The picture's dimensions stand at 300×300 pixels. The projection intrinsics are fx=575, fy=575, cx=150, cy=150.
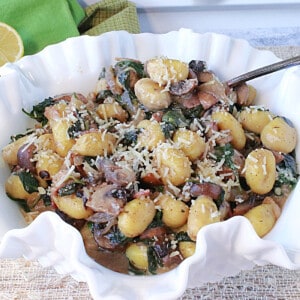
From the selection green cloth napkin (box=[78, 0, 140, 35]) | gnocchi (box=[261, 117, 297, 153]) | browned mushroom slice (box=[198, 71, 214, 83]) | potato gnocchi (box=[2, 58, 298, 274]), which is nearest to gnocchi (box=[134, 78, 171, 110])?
potato gnocchi (box=[2, 58, 298, 274])

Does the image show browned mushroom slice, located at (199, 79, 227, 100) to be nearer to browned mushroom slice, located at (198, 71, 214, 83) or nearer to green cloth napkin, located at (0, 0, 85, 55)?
browned mushroom slice, located at (198, 71, 214, 83)

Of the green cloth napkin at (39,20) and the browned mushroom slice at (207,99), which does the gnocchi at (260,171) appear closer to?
the browned mushroom slice at (207,99)

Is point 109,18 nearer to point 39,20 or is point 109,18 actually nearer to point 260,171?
point 39,20

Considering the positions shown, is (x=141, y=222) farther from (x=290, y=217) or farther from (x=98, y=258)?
(x=290, y=217)

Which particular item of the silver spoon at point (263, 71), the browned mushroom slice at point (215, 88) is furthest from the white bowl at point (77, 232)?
the browned mushroom slice at point (215, 88)

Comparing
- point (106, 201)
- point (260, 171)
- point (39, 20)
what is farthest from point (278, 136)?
point (39, 20)

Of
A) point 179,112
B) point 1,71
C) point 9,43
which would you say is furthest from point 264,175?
point 9,43

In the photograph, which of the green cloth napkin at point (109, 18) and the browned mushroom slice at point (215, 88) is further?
the green cloth napkin at point (109, 18)
